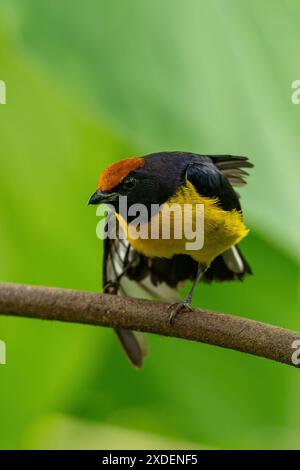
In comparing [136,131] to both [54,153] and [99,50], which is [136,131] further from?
[54,153]

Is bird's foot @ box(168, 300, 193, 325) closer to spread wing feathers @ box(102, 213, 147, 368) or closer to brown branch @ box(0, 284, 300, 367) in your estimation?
brown branch @ box(0, 284, 300, 367)

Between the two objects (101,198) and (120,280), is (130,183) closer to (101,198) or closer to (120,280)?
(101,198)

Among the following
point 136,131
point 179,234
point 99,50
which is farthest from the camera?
point 179,234

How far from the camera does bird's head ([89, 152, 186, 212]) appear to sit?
5.24 ft

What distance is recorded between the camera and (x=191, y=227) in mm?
1808

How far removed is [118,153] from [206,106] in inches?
28.5

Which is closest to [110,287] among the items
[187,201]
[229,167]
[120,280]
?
[120,280]

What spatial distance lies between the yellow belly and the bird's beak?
14cm

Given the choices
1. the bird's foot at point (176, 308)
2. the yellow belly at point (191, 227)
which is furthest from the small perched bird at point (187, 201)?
the bird's foot at point (176, 308)

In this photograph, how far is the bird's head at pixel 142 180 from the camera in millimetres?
1596

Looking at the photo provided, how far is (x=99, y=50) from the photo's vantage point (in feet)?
3.31

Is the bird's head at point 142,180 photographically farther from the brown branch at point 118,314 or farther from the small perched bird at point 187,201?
the brown branch at point 118,314

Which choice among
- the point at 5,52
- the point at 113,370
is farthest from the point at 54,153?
the point at 113,370

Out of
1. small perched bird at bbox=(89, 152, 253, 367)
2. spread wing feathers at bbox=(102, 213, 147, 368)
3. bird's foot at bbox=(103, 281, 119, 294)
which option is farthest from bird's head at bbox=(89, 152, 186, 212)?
bird's foot at bbox=(103, 281, 119, 294)
